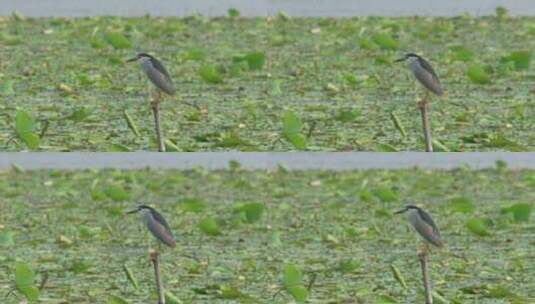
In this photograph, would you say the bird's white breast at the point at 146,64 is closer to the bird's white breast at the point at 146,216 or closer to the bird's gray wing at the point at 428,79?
the bird's white breast at the point at 146,216

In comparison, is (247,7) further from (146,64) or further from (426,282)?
(426,282)

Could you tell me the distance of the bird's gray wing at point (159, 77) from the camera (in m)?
8.47

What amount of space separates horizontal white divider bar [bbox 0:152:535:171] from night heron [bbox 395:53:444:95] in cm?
23

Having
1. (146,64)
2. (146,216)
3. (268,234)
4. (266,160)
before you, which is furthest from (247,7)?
(146,216)

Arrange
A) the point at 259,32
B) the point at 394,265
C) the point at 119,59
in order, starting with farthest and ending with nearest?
the point at 259,32
the point at 119,59
the point at 394,265

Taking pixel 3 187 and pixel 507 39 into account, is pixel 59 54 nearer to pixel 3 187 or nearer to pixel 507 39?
pixel 3 187

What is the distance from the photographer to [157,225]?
7961 mm

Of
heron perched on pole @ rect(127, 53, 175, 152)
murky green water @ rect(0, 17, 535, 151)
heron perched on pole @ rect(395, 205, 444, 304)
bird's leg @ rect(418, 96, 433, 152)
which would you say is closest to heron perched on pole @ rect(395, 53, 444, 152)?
bird's leg @ rect(418, 96, 433, 152)

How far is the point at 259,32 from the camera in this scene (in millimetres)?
10227

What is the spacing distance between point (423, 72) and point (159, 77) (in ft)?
2.88

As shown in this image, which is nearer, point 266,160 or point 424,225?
point 424,225

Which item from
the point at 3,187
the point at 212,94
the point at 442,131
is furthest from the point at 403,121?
the point at 3,187

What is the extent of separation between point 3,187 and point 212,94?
2.63ft

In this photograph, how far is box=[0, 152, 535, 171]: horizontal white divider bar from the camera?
8766 millimetres
